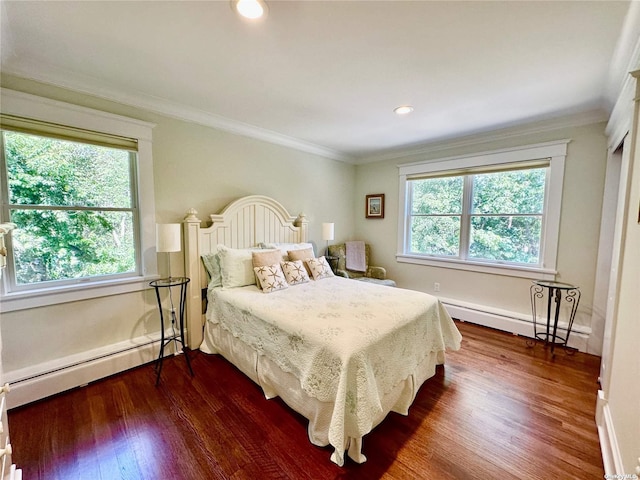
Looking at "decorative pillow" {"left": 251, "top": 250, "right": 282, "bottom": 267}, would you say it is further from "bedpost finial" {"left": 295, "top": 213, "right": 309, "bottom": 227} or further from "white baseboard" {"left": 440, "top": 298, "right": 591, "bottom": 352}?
"white baseboard" {"left": 440, "top": 298, "right": 591, "bottom": 352}

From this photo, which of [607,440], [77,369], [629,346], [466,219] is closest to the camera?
[629,346]

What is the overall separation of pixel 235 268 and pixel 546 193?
3.56 meters

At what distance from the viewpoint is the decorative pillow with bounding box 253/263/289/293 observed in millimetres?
2502

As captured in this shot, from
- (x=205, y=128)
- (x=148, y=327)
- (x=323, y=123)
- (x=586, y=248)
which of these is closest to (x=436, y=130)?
(x=323, y=123)

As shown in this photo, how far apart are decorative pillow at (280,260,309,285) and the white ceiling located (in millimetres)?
1603

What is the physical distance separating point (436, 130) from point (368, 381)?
3.01 meters

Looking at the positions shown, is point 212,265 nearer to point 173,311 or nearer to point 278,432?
point 173,311

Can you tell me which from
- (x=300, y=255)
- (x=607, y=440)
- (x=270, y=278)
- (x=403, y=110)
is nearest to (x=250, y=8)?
(x=403, y=110)

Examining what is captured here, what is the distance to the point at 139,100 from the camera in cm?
238

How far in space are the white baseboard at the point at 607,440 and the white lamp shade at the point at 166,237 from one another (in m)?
3.14

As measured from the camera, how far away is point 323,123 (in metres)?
3.03

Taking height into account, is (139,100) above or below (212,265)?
above

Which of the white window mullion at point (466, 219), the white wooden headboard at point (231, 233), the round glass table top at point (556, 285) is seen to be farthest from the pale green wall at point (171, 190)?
the round glass table top at point (556, 285)

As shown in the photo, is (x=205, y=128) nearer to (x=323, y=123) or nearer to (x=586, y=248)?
(x=323, y=123)
